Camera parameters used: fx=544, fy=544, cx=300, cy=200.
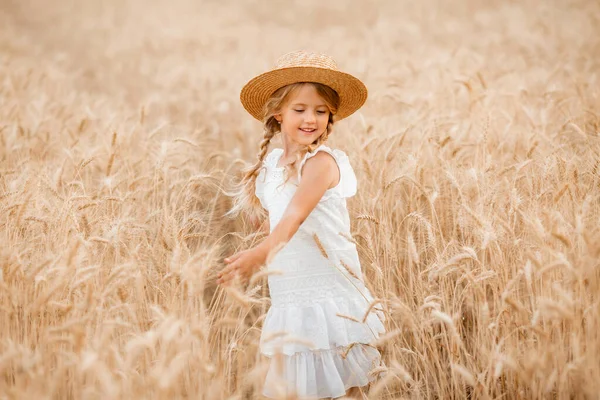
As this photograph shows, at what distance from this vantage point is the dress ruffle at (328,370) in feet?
7.50

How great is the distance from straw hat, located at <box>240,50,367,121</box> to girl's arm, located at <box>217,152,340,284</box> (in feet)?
1.25

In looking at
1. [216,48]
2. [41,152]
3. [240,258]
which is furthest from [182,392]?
[216,48]

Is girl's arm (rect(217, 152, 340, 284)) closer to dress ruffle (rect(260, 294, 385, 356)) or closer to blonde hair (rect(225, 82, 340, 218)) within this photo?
blonde hair (rect(225, 82, 340, 218))

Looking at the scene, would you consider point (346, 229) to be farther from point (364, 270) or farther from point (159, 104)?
point (159, 104)

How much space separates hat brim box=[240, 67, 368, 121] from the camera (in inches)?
97.8

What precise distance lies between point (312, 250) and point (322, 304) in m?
0.25

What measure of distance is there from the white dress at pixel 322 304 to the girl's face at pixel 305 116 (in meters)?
0.14

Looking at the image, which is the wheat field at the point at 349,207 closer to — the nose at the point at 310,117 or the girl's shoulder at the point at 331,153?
the girl's shoulder at the point at 331,153

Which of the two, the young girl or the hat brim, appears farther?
the hat brim

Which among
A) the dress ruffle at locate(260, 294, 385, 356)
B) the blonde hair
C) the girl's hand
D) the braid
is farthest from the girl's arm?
the braid

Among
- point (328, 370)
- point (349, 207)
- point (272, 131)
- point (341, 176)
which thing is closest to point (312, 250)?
point (341, 176)

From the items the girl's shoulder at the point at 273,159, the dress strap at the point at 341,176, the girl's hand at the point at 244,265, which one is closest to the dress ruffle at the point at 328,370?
the girl's hand at the point at 244,265

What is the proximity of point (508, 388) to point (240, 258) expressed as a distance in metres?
1.18

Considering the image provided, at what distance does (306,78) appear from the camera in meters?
2.51
